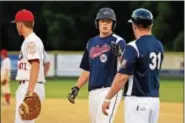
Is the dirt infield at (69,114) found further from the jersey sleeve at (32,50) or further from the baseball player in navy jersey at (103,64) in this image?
the jersey sleeve at (32,50)

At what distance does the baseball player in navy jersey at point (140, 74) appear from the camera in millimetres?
5691

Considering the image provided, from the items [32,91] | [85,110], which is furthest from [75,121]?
[32,91]

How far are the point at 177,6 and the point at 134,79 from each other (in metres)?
38.8

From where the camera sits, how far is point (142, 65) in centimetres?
572

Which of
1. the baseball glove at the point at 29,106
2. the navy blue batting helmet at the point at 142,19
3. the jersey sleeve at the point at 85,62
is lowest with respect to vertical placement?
the baseball glove at the point at 29,106

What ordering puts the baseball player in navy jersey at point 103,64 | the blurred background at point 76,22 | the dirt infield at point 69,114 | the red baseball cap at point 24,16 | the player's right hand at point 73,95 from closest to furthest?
the red baseball cap at point 24,16
the baseball player in navy jersey at point 103,64
the player's right hand at point 73,95
the dirt infield at point 69,114
the blurred background at point 76,22

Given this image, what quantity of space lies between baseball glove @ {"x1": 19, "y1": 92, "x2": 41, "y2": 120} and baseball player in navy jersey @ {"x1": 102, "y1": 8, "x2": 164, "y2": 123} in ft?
4.82

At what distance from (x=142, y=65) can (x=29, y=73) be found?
1.91 metres

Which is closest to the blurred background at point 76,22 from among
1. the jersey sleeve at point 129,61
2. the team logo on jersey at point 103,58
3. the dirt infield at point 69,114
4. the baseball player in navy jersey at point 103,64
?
the dirt infield at point 69,114

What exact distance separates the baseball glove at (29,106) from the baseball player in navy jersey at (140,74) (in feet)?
4.82

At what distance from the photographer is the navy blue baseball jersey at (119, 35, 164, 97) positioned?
5.68m

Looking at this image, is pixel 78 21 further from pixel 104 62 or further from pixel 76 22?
pixel 104 62

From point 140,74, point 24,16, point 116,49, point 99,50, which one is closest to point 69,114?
point 99,50

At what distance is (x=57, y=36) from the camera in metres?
43.1
